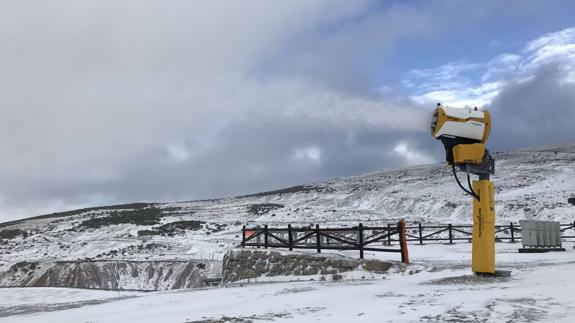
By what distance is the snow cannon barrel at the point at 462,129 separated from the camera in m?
11.3

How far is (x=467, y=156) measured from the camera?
11.4m

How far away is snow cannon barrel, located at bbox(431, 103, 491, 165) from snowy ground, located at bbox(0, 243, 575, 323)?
278cm

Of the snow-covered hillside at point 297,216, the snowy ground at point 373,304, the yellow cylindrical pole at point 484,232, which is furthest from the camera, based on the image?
the snow-covered hillside at point 297,216

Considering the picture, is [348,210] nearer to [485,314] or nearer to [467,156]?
[467,156]

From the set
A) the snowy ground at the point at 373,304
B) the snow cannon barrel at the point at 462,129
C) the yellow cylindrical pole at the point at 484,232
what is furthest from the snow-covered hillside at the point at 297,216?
the snow cannon barrel at the point at 462,129

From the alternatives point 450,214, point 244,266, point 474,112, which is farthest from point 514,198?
point 474,112

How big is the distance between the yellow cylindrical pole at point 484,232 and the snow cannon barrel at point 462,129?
76 centimetres

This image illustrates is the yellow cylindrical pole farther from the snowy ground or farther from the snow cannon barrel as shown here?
the snow cannon barrel

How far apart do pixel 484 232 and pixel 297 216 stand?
40.8 metres

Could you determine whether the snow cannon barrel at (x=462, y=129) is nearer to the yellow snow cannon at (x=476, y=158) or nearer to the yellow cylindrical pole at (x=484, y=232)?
the yellow snow cannon at (x=476, y=158)

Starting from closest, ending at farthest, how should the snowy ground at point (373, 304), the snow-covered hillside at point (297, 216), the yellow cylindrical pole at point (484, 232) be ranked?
the snowy ground at point (373, 304) < the yellow cylindrical pole at point (484, 232) < the snow-covered hillside at point (297, 216)

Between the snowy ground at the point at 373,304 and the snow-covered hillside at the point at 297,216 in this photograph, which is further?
the snow-covered hillside at the point at 297,216

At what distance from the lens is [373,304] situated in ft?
29.1

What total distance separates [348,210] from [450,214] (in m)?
11.7
